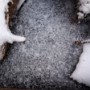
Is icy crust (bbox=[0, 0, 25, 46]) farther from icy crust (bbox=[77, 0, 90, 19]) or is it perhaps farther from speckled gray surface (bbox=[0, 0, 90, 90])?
icy crust (bbox=[77, 0, 90, 19])

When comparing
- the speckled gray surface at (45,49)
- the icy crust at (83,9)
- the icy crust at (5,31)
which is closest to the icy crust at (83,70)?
the speckled gray surface at (45,49)

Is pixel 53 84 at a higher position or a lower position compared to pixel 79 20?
lower

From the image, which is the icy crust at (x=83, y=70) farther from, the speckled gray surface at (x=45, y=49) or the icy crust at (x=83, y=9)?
→ the icy crust at (x=83, y=9)

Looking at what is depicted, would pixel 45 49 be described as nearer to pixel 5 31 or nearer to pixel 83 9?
pixel 5 31

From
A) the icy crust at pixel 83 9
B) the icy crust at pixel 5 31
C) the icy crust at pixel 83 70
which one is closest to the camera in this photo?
the icy crust at pixel 83 70

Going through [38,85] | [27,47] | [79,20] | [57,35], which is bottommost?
[38,85]

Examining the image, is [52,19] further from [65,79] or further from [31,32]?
[65,79]

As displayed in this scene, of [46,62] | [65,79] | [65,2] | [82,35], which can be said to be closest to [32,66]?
[46,62]
